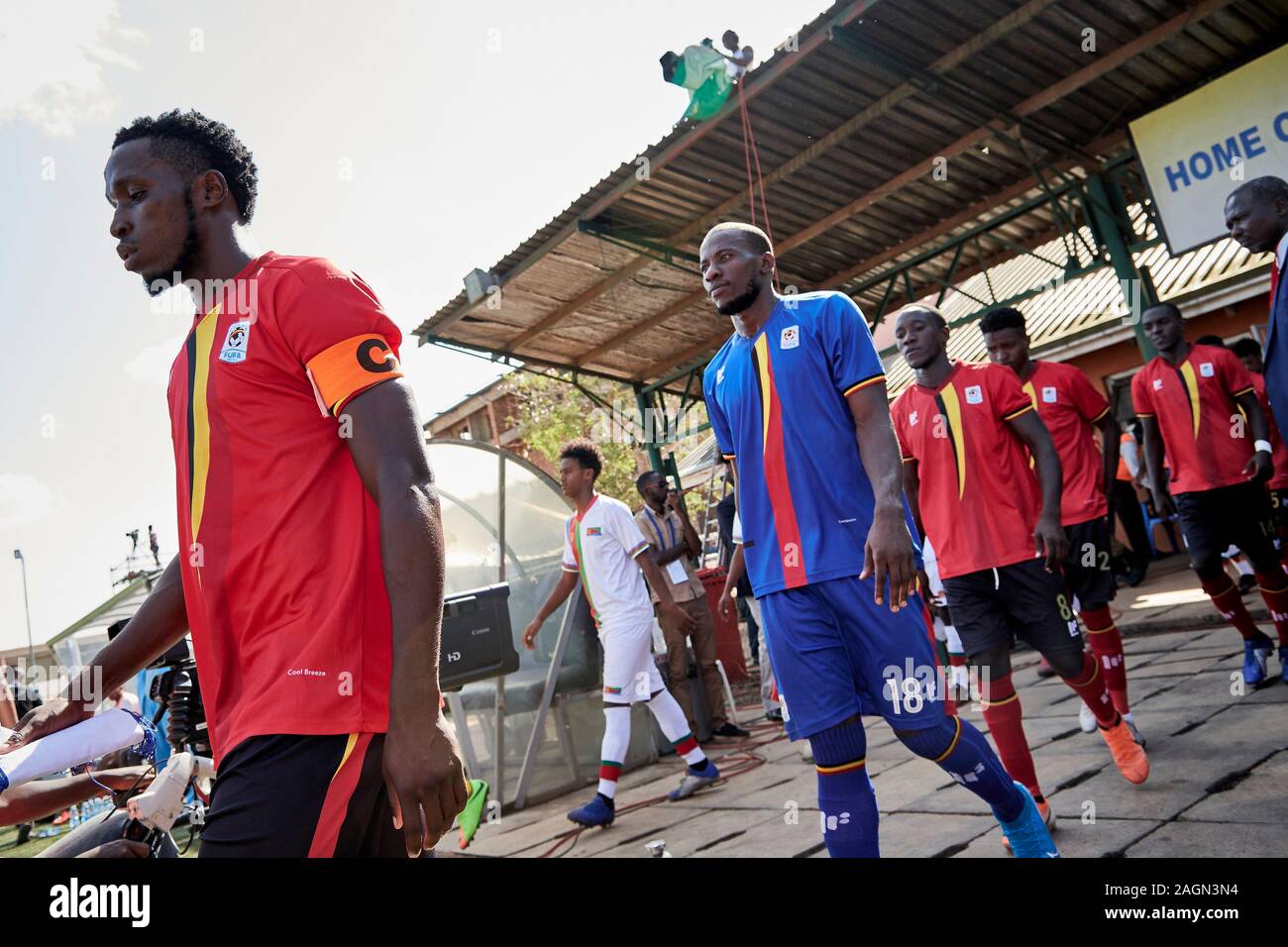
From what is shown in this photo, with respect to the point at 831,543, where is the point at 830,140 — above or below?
above

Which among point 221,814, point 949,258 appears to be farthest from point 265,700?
point 949,258

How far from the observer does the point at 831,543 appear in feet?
10.1

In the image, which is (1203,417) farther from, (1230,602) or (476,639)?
(476,639)

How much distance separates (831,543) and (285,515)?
1.78 meters

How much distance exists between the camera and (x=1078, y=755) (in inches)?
193

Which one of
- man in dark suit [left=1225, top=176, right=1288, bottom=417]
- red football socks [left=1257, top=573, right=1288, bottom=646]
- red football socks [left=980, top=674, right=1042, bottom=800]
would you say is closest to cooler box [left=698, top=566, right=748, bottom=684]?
red football socks [left=1257, top=573, right=1288, bottom=646]

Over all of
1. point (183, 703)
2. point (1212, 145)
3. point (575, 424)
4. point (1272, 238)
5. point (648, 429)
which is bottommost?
point (183, 703)

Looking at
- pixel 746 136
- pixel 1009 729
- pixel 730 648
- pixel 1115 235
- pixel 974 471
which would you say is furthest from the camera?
pixel 730 648

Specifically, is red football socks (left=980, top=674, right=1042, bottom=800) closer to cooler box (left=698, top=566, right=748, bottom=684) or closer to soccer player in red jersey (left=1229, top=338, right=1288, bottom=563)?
soccer player in red jersey (left=1229, top=338, right=1288, bottom=563)

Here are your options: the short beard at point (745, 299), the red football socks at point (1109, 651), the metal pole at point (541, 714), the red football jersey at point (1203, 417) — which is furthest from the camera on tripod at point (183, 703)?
the red football jersey at point (1203, 417)

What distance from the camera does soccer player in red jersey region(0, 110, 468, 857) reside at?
1646 mm

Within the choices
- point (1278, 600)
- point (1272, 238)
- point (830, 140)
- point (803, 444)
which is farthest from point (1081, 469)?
point (830, 140)

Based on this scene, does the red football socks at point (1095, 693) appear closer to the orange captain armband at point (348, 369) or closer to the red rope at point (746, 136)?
the orange captain armband at point (348, 369)
